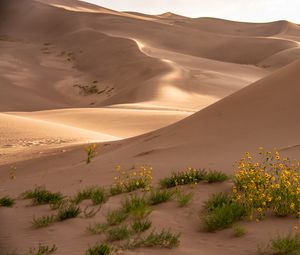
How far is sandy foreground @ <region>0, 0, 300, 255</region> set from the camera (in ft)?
16.2

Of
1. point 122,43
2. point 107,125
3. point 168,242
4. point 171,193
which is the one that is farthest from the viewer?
point 122,43

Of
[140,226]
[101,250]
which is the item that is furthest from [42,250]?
[140,226]

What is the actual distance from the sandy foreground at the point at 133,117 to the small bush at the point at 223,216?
85 millimetres

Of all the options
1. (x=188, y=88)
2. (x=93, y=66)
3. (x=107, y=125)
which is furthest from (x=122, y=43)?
(x=107, y=125)

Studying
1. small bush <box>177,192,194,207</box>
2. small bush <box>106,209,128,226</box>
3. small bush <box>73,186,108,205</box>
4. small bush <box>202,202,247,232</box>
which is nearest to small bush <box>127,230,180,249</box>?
small bush <box>202,202,247,232</box>

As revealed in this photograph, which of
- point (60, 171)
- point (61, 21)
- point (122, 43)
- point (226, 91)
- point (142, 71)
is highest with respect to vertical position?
point (61, 21)

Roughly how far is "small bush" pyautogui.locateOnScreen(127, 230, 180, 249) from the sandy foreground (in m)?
0.10

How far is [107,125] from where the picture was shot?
66.7ft

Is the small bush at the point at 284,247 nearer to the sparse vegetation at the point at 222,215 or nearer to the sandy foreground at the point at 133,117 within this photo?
the sandy foreground at the point at 133,117

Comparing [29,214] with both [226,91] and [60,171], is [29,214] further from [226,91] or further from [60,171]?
[226,91]

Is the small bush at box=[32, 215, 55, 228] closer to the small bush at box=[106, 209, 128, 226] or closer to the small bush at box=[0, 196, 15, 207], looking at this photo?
the small bush at box=[106, 209, 128, 226]

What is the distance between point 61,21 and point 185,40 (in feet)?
59.7

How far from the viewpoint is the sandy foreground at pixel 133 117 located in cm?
493

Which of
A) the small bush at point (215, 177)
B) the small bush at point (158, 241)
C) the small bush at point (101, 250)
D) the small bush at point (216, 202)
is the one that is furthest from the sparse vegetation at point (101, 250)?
the small bush at point (215, 177)
